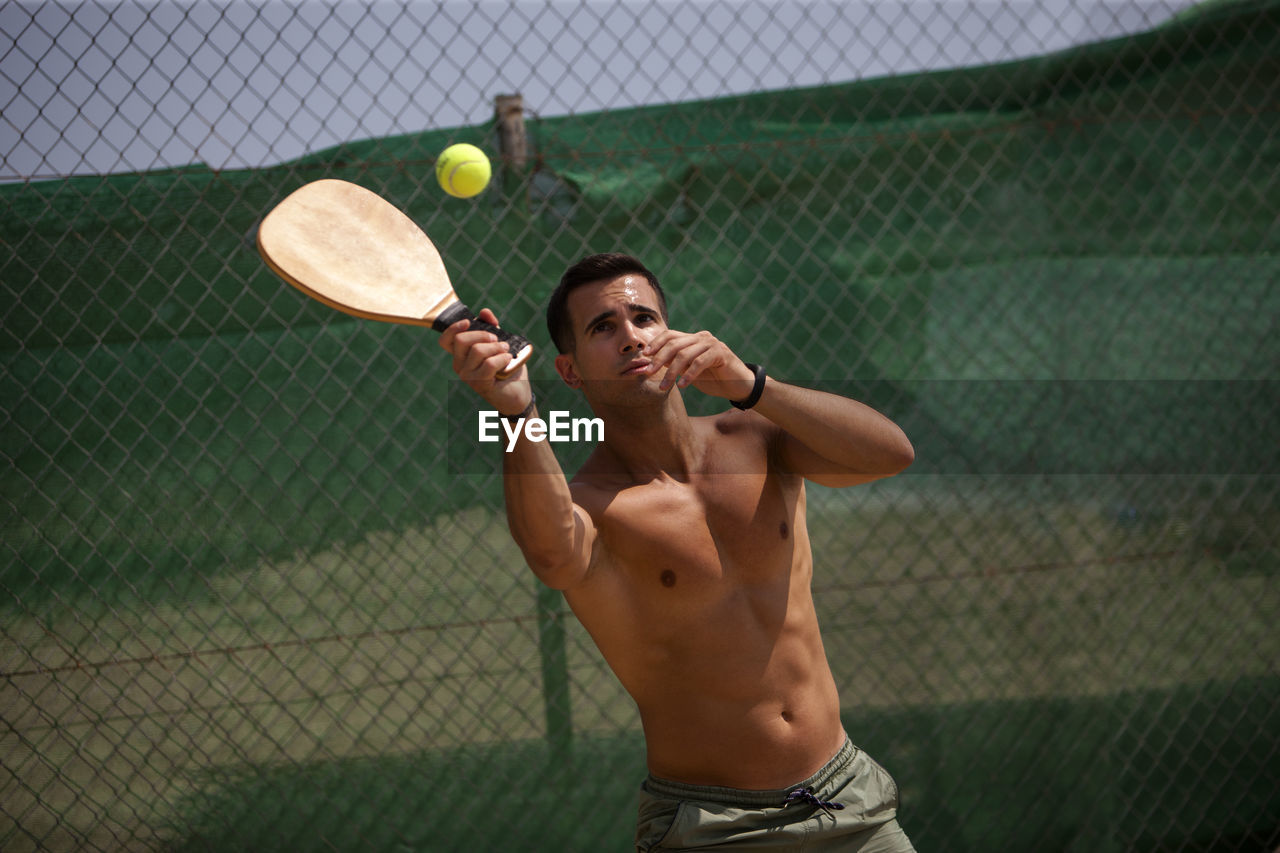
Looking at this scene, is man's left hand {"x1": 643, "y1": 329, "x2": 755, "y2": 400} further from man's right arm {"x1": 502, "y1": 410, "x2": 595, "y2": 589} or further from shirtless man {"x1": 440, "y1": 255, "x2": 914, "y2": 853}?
man's right arm {"x1": 502, "y1": 410, "x2": 595, "y2": 589}

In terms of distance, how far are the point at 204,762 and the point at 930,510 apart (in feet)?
8.50

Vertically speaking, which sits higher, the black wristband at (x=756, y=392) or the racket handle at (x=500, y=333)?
the black wristband at (x=756, y=392)

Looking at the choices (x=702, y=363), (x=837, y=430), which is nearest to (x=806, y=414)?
(x=837, y=430)

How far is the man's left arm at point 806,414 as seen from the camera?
1.87 metres

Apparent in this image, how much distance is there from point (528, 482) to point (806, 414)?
642 millimetres

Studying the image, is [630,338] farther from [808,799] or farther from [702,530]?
[808,799]

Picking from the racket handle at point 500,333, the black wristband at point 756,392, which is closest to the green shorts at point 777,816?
the black wristband at point 756,392

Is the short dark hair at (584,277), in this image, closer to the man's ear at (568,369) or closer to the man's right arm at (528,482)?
the man's ear at (568,369)

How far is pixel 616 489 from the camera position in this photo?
218cm

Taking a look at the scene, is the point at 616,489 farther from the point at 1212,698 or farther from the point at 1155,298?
the point at 1212,698

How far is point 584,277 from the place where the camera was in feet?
7.11

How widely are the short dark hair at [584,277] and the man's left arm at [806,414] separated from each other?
0.20 m
